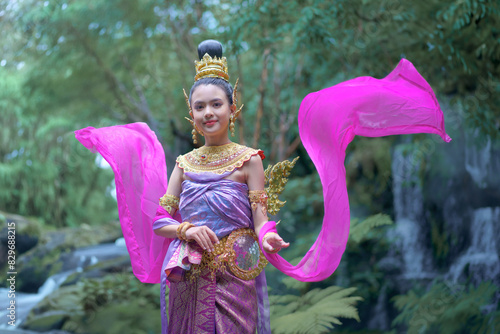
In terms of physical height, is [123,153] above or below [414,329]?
above

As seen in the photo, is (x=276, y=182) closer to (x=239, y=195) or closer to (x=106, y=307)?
(x=239, y=195)

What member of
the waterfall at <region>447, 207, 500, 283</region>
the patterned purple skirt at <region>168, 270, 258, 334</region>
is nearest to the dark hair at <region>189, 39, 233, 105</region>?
the patterned purple skirt at <region>168, 270, 258, 334</region>

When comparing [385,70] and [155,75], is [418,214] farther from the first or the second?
[155,75]

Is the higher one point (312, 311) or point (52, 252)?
point (52, 252)

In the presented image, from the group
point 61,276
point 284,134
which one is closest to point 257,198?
point 284,134

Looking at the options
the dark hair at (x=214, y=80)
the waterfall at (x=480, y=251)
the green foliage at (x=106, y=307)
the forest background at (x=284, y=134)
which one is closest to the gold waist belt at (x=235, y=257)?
the dark hair at (x=214, y=80)

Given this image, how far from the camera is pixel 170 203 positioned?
1.83 metres

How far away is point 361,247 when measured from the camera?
521 centimetres

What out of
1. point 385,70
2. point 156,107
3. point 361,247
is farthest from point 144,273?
point 156,107

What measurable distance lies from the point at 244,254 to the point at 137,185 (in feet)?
1.94

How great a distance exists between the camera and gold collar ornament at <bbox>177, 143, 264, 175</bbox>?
1.78m

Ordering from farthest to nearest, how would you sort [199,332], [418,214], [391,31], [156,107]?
[156,107]
[418,214]
[391,31]
[199,332]

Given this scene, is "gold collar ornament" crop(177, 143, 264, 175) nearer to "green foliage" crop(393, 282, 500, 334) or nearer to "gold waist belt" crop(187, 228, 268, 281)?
"gold waist belt" crop(187, 228, 268, 281)

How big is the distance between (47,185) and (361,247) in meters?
4.04
